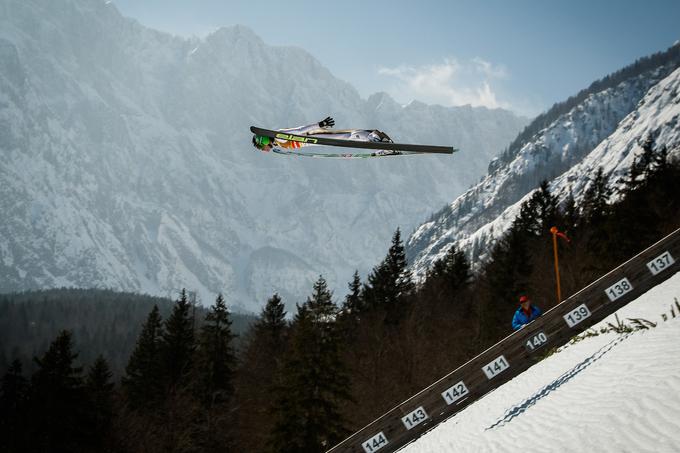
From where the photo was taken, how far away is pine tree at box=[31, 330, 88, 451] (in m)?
29.6

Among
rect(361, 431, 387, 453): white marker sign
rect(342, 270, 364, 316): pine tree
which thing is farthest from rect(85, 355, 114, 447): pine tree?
rect(342, 270, 364, 316): pine tree

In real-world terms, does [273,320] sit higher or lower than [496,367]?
higher

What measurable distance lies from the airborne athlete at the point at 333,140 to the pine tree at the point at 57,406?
21.0 m

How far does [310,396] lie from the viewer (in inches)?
1011

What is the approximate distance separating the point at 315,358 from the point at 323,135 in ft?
42.1

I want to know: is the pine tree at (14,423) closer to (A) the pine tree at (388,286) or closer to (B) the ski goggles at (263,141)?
(B) the ski goggles at (263,141)

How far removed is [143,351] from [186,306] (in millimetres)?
7022

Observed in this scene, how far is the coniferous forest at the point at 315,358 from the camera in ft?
87.0

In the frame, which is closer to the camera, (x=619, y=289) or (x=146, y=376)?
(x=619, y=289)

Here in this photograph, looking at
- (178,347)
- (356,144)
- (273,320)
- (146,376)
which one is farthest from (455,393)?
(273,320)

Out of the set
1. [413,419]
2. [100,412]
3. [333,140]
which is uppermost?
[333,140]

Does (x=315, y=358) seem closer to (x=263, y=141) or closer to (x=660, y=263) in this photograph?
(x=263, y=141)

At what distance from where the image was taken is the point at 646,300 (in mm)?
13672

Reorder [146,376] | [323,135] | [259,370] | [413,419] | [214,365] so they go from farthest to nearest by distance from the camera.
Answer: [259,370], [146,376], [214,365], [323,135], [413,419]
